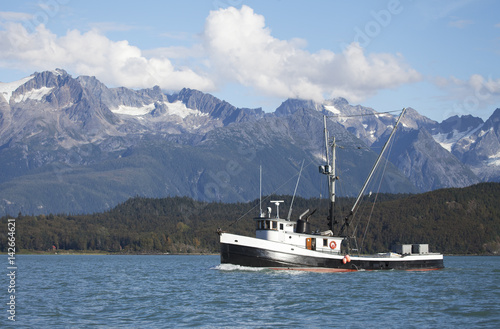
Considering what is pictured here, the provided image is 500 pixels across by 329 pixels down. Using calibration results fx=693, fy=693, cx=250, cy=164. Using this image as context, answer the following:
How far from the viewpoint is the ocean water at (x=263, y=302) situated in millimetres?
58406

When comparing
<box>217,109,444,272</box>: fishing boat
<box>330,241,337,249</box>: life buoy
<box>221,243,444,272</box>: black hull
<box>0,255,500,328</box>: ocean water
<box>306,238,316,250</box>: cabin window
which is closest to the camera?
<box>0,255,500,328</box>: ocean water

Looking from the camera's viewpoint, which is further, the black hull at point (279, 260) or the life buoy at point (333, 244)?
the life buoy at point (333, 244)

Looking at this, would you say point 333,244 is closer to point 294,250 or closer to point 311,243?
point 311,243

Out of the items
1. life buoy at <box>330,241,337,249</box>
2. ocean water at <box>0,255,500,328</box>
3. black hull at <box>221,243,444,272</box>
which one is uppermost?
life buoy at <box>330,241,337,249</box>

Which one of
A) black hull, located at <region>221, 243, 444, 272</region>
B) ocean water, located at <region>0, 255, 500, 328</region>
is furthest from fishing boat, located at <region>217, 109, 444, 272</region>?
ocean water, located at <region>0, 255, 500, 328</region>

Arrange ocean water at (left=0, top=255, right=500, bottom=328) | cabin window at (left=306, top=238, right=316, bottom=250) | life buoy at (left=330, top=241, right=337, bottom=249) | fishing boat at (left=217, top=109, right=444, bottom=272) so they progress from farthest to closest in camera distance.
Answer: life buoy at (left=330, top=241, right=337, bottom=249) < cabin window at (left=306, top=238, right=316, bottom=250) < fishing boat at (left=217, top=109, right=444, bottom=272) < ocean water at (left=0, top=255, right=500, bottom=328)

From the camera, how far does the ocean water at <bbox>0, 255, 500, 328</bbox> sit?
58.4 metres

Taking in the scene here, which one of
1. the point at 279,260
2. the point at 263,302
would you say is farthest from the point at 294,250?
the point at 263,302

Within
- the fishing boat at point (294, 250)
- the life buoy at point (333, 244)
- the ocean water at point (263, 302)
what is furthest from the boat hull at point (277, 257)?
the life buoy at point (333, 244)

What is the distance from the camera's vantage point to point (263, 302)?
230ft

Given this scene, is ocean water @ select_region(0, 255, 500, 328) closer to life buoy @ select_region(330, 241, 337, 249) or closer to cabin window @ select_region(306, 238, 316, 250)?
cabin window @ select_region(306, 238, 316, 250)

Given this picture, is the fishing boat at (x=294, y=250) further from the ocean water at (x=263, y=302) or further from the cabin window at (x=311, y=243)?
the ocean water at (x=263, y=302)

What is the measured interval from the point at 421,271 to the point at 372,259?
13.6m

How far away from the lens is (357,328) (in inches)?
2181
